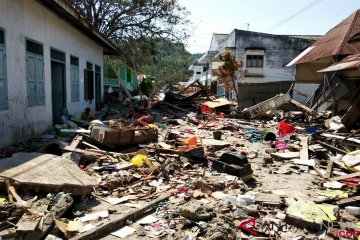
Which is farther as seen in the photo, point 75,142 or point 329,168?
point 75,142

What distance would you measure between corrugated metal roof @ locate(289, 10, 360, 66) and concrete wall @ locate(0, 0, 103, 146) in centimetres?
1093

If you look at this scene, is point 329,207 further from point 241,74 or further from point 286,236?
point 241,74

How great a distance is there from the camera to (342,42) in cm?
1416

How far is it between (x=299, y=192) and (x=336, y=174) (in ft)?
5.14

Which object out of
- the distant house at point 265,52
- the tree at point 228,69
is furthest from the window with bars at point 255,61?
the tree at point 228,69

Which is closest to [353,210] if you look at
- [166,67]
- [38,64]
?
[38,64]

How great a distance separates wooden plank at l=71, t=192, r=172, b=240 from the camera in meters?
3.86

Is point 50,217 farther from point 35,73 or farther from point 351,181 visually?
point 35,73

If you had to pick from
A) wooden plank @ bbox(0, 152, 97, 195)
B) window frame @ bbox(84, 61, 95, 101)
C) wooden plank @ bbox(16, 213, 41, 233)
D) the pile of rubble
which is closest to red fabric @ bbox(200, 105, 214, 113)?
window frame @ bbox(84, 61, 95, 101)

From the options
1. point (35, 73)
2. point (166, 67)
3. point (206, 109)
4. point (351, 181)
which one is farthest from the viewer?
point (166, 67)

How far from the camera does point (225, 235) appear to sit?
3.94 m

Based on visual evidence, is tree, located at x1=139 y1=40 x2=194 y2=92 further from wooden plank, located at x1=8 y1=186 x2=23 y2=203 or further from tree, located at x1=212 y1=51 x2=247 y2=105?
wooden plank, located at x1=8 y1=186 x2=23 y2=203

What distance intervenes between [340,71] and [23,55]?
11251 millimetres

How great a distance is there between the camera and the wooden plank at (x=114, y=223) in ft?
12.7
